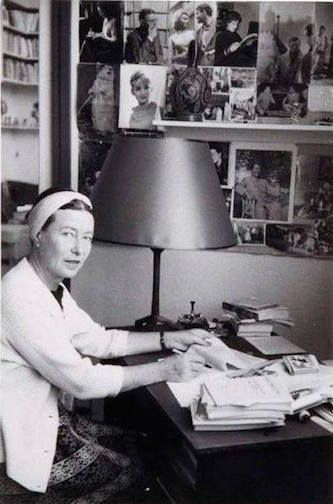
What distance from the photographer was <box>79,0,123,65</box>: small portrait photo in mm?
2100

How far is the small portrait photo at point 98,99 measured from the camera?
2.15 m

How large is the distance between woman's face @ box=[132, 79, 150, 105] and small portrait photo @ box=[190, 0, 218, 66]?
192mm

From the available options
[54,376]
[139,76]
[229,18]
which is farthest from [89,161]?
[54,376]

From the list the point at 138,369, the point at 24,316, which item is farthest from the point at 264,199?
the point at 24,316

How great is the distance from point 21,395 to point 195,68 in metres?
1.16

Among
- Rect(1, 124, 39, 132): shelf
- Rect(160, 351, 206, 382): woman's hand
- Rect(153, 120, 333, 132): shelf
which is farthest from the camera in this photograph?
Rect(153, 120, 333, 132): shelf

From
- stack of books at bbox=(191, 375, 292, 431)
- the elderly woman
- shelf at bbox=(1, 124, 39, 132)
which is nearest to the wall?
shelf at bbox=(1, 124, 39, 132)

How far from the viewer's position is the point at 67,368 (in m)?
1.35

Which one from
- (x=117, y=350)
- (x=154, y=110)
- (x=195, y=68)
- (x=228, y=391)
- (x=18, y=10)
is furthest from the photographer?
(x=154, y=110)

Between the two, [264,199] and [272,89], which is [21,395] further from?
[272,89]

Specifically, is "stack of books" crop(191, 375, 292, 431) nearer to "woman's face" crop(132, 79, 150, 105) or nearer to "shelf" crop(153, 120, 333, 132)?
"shelf" crop(153, 120, 333, 132)

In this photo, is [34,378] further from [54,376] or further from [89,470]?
[89,470]

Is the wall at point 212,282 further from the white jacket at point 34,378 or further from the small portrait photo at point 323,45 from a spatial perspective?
the white jacket at point 34,378

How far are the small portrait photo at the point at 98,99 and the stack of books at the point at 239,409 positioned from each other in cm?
121
